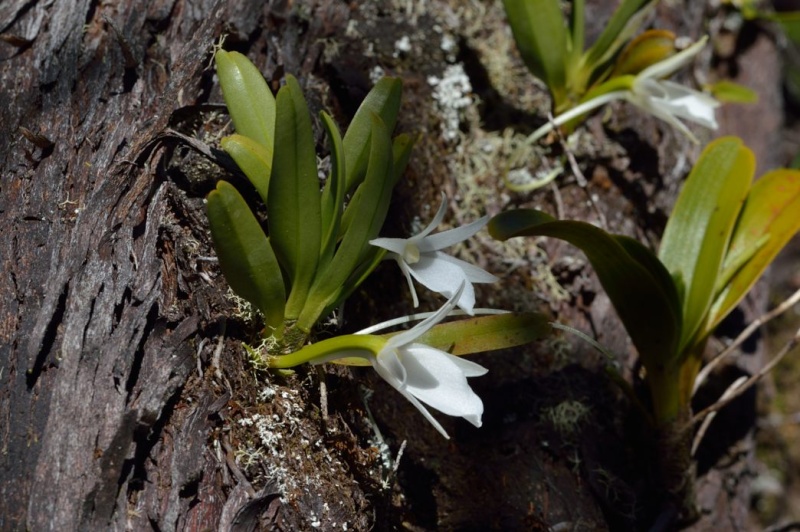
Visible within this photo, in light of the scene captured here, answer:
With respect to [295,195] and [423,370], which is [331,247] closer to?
[295,195]

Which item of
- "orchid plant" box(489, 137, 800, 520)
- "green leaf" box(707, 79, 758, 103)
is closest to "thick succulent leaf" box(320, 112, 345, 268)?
"orchid plant" box(489, 137, 800, 520)

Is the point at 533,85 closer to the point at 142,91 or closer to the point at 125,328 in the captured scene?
the point at 142,91

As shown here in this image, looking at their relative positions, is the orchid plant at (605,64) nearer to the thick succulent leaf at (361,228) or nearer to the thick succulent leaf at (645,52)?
the thick succulent leaf at (645,52)

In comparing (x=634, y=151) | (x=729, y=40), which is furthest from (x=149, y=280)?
(x=729, y=40)

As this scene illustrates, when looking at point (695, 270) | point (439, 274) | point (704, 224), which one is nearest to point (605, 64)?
point (704, 224)

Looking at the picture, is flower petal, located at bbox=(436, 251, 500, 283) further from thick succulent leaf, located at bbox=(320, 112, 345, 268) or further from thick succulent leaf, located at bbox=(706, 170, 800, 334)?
thick succulent leaf, located at bbox=(706, 170, 800, 334)

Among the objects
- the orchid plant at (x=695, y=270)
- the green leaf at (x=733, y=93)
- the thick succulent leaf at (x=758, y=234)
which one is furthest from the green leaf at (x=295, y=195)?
the green leaf at (x=733, y=93)

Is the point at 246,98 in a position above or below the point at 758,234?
above
